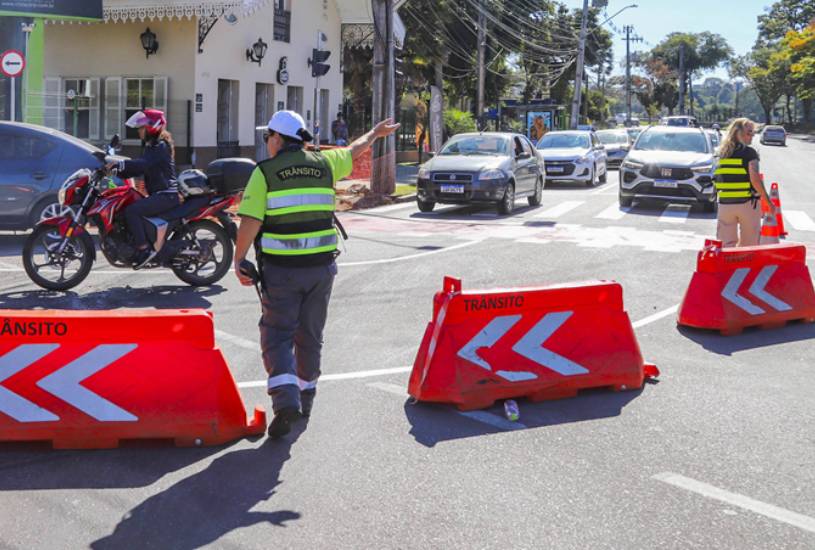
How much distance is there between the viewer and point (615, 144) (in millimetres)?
38875

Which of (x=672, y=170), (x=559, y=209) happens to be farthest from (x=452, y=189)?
(x=672, y=170)

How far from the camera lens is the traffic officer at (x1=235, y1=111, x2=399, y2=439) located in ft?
18.5

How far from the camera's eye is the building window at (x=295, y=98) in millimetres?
30484

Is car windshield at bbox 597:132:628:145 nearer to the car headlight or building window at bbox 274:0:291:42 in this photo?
building window at bbox 274:0:291:42

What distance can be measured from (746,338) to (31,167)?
9062 mm

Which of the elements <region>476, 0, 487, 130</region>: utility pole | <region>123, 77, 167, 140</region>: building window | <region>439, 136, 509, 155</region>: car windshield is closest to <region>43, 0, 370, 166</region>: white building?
<region>123, 77, 167, 140</region>: building window

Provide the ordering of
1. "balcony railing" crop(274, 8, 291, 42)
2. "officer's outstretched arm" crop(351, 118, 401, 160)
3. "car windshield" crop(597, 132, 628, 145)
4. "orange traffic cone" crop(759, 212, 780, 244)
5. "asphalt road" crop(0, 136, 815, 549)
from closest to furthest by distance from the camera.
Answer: "asphalt road" crop(0, 136, 815, 549) < "officer's outstretched arm" crop(351, 118, 401, 160) < "orange traffic cone" crop(759, 212, 780, 244) < "balcony railing" crop(274, 8, 291, 42) < "car windshield" crop(597, 132, 628, 145)

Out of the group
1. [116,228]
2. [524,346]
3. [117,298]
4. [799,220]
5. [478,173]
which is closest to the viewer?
[524,346]

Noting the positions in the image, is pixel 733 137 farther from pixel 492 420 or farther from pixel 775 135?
pixel 775 135

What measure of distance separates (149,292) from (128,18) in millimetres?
15838

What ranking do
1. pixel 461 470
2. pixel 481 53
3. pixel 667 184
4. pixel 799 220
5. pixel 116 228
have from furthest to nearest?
pixel 481 53 → pixel 667 184 → pixel 799 220 → pixel 116 228 → pixel 461 470

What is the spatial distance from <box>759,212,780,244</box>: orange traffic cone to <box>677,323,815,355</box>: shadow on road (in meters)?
Result: 2.79

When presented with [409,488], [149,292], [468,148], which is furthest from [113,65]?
[409,488]

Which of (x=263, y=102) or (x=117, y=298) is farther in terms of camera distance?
(x=263, y=102)
